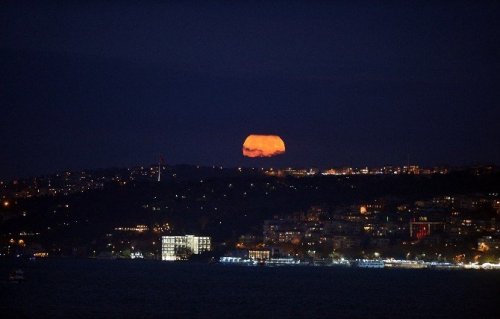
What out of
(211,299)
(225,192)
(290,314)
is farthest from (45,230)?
(290,314)

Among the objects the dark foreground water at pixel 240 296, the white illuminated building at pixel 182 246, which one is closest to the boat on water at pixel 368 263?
the white illuminated building at pixel 182 246

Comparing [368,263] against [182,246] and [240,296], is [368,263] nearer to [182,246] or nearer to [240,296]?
[182,246]

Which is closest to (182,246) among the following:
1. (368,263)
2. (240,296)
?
(368,263)

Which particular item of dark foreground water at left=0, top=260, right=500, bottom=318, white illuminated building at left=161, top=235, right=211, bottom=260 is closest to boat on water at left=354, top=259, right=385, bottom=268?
white illuminated building at left=161, top=235, right=211, bottom=260

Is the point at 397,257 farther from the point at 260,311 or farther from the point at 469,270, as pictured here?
the point at 260,311

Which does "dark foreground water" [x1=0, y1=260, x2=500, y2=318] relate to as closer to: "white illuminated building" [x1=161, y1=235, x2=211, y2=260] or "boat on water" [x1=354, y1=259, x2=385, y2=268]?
"boat on water" [x1=354, y1=259, x2=385, y2=268]

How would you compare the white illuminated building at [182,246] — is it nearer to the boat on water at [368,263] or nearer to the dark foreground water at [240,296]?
the boat on water at [368,263]

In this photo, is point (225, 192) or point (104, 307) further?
point (225, 192)
